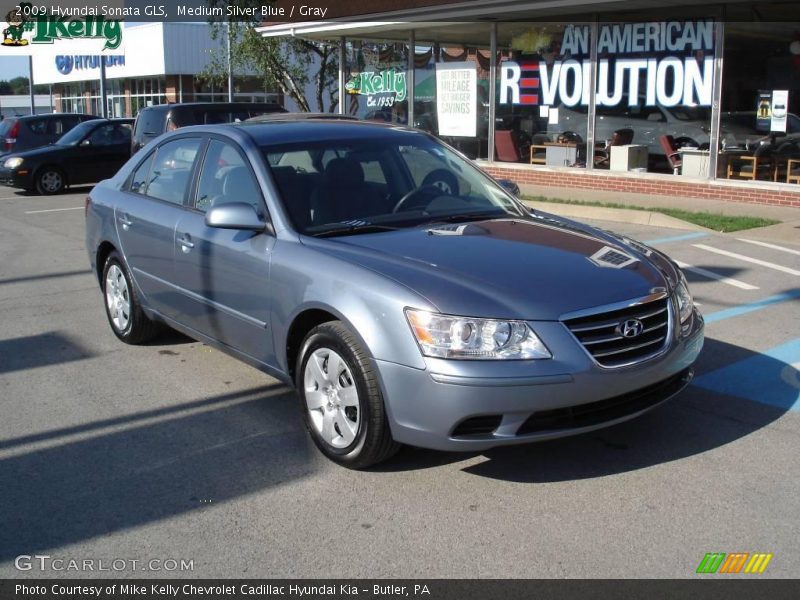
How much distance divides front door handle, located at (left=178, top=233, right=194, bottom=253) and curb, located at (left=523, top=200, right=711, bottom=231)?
8.15m

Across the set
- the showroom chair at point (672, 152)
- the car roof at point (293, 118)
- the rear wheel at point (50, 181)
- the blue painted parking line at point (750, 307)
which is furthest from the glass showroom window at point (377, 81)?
the car roof at point (293, 118)

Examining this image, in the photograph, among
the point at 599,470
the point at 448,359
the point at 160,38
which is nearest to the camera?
the point at 448,359

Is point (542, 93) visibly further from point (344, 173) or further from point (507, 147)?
point (344, 173)

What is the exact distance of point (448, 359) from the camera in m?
3.98

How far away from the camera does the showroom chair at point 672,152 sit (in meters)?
15.2

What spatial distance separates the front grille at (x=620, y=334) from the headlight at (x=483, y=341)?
0.22m

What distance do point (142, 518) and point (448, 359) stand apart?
1.54 m

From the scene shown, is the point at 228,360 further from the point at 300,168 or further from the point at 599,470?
the point at 599,470

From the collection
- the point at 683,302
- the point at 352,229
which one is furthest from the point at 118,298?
the point at 683,302

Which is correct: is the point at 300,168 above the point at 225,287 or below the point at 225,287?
above

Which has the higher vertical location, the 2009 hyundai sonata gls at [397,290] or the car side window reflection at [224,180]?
the car side window reflection at [224,180]

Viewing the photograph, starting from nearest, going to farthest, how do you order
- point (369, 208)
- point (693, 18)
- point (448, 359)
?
point (448, 359), point (369, 208), point (693, 18)

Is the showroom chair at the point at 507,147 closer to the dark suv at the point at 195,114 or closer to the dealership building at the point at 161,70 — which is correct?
the dark suv at the point at 195,114
